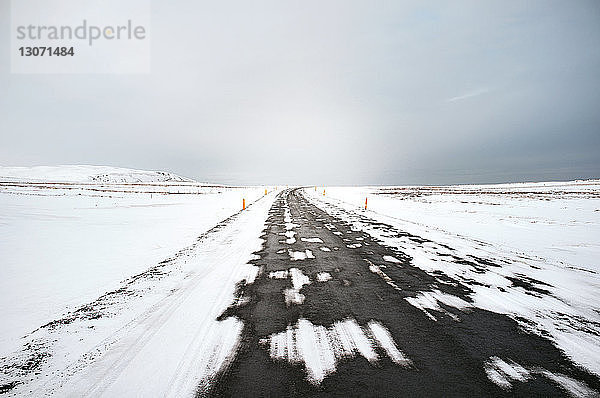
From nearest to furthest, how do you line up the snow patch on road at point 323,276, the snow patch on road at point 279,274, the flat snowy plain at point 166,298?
the flat snowy plain at point 166,298 < the snow patch on road at point 323,276 < the snow patch on road at point 279,274

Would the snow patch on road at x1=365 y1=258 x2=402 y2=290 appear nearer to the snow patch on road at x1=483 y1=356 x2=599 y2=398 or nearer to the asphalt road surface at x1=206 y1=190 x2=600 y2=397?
the asphalt road surface at x1=206 y1=190 x2=600 y2=397

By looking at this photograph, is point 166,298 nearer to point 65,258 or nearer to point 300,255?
point 300,255

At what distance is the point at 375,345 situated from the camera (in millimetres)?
3164

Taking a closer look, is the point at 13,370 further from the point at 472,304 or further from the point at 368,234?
the point at 368,234

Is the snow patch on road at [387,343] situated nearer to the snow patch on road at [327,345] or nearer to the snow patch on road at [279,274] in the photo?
the snow patch on road at [327,345]

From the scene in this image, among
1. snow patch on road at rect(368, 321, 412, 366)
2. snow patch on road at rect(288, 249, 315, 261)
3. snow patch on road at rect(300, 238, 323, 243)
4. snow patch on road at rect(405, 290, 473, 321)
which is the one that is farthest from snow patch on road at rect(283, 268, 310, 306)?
snow patch on road at rect(300, 238, 323, 243)

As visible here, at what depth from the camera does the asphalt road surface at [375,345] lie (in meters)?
2.52

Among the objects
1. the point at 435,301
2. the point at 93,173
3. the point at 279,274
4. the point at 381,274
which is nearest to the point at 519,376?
the point at 435,301

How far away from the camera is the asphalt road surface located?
252 centimetres

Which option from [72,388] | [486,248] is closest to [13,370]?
[72,388]

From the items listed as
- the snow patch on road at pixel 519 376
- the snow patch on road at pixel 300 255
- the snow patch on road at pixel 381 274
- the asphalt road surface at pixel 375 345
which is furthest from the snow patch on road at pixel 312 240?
the snow patch on road at pixel 519 376

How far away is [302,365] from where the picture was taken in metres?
2.79

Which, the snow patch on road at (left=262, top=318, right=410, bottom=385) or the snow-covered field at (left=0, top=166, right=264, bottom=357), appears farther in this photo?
the snow-covered field at (left=0, top=166, right=264, bottom=357)

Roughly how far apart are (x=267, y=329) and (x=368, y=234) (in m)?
7.49
